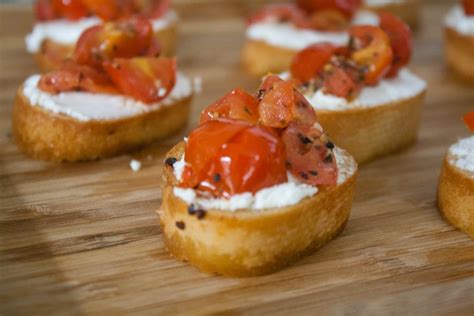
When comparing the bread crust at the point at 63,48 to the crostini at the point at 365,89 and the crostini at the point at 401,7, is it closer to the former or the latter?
the crostini at the point at 365,89

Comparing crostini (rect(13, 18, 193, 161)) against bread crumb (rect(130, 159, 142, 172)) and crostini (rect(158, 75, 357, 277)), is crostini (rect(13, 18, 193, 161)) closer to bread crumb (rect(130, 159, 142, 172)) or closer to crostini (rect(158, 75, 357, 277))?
bread crumb (rect(130, 159, 142, 172))

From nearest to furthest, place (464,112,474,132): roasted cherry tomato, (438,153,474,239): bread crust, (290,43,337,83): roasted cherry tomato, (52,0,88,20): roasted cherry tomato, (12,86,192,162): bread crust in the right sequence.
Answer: (438,153,474,239): bread crust → (464,112,474,132): roasted cherry tomato → (12,86,192,162): bread crust → (290,43,337,83): roasted cherry tomato → (52,0,88,20): roasted cherry tomato

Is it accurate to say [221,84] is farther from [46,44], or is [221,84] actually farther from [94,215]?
[94,215]

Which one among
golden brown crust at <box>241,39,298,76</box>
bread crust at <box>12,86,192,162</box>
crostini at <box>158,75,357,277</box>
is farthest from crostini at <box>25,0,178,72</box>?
crostini at <box>158,75,357,277</box>

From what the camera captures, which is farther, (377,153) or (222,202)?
(377,153)

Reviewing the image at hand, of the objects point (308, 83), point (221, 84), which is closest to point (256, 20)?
point (221, 84)

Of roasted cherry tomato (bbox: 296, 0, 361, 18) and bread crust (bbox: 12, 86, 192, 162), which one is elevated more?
roasted cherry tomato (bbox: 296, 0, 361, 18)

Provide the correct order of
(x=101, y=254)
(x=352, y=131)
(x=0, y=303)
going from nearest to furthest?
(x=0, y=303)
(x=101, y=254)
(x=352, y=131)

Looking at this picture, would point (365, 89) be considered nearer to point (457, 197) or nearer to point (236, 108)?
point (457, 197)
